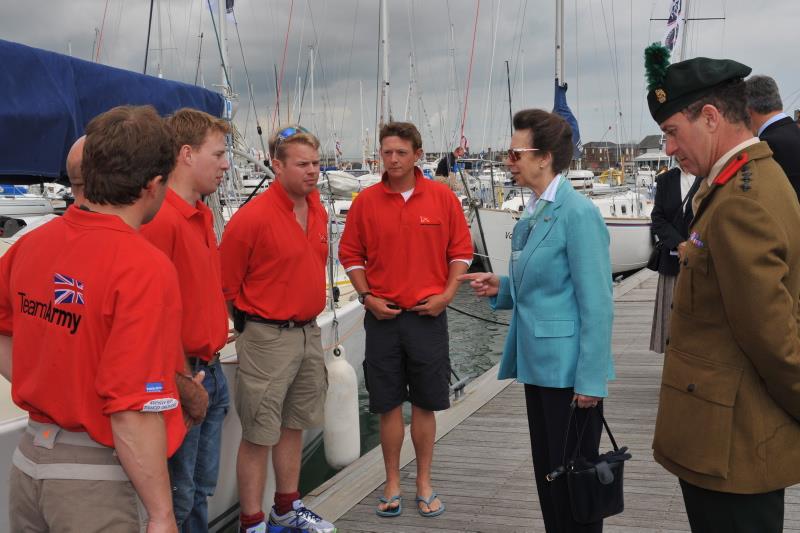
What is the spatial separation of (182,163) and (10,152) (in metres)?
1.19

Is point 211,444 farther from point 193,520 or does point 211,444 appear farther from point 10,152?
point 10,152

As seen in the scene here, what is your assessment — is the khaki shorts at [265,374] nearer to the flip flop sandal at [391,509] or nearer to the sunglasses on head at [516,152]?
the flip flop sandal at [391,509]

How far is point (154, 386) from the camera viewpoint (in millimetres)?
1696

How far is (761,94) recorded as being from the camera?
13.5ft

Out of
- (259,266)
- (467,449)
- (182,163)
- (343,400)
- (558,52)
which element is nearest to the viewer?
(182,163)

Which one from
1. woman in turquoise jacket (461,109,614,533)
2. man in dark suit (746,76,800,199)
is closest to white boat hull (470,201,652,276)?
man in dark suit (746,76,800,199)

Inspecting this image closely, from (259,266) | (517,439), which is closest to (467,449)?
(517,439)

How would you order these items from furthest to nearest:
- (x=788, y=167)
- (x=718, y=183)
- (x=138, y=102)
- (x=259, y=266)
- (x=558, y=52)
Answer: (x=558, y=52)
(x=138, y=102)
(x=788, y=167)
(x=259, y=266)
(x=718, y=183)

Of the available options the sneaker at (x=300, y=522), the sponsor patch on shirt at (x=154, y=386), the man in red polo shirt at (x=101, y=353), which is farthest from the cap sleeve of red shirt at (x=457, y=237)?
the sponsor patch on shirt at (x=154, y=386)

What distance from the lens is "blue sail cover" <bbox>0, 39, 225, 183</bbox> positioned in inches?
140

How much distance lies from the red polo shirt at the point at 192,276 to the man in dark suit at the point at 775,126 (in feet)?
9.53

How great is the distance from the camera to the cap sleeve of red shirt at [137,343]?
5.40 ft

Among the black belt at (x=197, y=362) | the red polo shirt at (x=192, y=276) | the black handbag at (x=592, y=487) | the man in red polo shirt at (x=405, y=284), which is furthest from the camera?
the man in red polo shirt at (x=405, y=284)

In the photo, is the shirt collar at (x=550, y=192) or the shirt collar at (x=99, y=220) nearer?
the shirt collar at (x=99, y=220)
